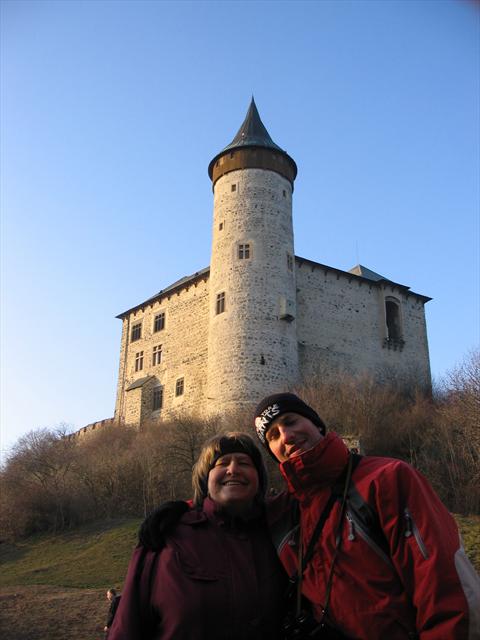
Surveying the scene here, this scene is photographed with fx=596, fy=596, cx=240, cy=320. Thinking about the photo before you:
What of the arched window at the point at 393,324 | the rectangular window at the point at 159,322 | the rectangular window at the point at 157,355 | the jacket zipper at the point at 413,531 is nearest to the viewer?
the jacket zipper at the point at 413,531

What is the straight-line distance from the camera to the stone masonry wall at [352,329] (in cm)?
3538

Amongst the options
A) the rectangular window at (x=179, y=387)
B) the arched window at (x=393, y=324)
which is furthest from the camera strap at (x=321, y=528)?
the arched window at (x=393, y=324)

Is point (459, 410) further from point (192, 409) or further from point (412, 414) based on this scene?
point (192, 409)

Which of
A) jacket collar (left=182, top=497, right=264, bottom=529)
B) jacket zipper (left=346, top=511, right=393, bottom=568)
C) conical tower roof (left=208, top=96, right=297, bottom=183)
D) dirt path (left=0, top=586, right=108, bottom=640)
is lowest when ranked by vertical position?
dirt path (left=0, top=586, right=108, bottom=640)

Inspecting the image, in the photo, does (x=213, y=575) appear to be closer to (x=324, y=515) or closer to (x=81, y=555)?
(x=324, y=515)

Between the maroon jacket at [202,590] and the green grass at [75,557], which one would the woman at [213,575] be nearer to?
the maroon jacket at [202,590]

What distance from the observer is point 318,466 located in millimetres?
3445

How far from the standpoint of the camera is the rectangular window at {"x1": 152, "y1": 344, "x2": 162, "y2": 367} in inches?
1577

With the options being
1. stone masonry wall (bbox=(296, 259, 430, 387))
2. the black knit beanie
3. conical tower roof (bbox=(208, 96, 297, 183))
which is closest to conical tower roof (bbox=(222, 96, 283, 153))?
conical tower roof (bbox=(208, 96, 297, 183))

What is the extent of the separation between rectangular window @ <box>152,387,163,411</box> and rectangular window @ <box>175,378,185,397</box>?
192 cm

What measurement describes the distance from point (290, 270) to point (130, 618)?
103 ft

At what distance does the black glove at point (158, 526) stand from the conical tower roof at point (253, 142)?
3322 centimetres

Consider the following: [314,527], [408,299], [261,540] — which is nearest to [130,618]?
[261,540]

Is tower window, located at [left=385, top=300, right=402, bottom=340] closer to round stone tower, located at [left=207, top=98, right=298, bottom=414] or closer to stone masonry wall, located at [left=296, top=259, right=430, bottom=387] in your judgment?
stone masonry wall, located at [left=296, top=259, right=430, bottom=387]
